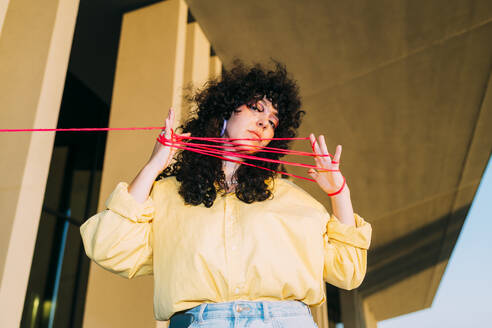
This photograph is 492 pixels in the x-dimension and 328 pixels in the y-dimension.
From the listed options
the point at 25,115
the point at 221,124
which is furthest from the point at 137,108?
the point at 221,124

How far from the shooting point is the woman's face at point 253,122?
1.37 meters

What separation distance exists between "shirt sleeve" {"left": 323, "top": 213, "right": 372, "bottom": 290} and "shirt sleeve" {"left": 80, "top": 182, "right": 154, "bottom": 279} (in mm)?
488

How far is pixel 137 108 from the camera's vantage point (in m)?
2.53

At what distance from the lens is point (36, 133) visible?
1.60 meters

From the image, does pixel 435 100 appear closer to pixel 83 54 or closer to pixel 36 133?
pixel 83 54

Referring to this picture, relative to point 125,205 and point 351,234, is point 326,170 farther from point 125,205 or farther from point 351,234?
point 125,205

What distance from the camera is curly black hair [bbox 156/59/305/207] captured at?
3.94ft

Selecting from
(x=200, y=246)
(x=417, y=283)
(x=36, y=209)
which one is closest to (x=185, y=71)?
(x=36, y=209)

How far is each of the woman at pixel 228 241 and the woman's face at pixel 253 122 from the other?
0.03 meters

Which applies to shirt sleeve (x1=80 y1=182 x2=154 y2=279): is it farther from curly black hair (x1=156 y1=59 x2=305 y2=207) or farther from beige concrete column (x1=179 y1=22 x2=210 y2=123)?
beige concrete column (x1=179 y1=22 x2=210 y2=123)

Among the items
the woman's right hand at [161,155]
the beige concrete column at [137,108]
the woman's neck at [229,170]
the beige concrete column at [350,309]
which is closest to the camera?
the woman's right hand at [161,155]

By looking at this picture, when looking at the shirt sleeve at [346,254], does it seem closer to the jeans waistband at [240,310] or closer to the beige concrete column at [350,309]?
the jeans waistband at [240,310]

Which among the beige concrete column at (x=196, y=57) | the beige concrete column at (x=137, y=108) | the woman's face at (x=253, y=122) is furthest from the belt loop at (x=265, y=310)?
the beige concrete column at (x=196, y=57)

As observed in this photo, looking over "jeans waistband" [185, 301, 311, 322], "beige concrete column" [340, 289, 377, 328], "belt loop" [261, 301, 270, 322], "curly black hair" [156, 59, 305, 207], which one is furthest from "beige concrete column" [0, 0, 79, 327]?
"beige concrete column" [340, 289, 377, 328]
